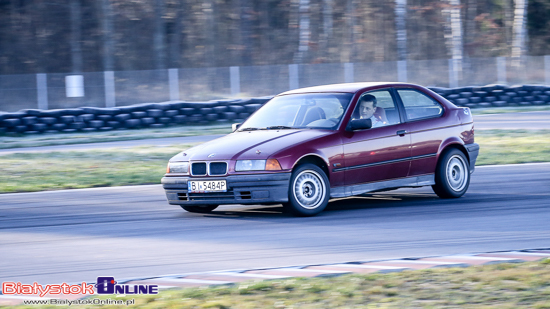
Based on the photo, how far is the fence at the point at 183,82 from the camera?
24.3 metres

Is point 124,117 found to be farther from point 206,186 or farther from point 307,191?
point 307,191

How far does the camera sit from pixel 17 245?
716 cm

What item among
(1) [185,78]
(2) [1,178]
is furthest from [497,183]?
(1) [185,78]

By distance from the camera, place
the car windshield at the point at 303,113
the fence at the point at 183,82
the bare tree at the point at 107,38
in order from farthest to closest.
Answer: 1. the bare tree at the point at 107,38
2. the fence at the point at 183,82
3. the car windshield at the point at 303,113

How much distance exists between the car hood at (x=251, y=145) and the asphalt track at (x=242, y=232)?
0.68 meters

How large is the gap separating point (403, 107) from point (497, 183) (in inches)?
98.1

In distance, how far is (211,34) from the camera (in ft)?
146

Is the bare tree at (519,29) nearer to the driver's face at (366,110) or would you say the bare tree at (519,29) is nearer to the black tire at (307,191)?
the driver's face at (366,110)

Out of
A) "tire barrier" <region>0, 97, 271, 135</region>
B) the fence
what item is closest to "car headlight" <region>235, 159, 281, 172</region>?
"tire barrier" <region>0, 97, 271, 135</region>

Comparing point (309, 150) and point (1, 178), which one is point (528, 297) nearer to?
point (309, 150)

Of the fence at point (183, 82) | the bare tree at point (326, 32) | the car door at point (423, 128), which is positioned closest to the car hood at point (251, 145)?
the car door at point (423, 128)

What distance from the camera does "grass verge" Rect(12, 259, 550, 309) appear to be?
470 cm

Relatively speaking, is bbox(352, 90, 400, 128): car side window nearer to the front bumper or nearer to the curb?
the front bumper

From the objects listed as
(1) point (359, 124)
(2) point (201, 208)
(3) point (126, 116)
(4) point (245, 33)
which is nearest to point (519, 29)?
(4) point (245, 33)
